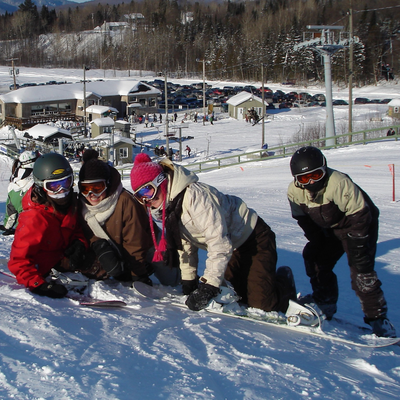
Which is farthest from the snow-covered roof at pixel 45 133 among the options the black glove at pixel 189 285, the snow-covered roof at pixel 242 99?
the black glove at pixel 189 285

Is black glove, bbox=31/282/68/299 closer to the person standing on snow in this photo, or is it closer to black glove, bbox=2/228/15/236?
the person standing on snow

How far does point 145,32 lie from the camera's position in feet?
325

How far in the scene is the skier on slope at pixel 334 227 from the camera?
3.82 meters

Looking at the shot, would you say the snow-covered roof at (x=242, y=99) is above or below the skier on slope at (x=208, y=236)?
above

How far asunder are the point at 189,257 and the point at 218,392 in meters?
1.50

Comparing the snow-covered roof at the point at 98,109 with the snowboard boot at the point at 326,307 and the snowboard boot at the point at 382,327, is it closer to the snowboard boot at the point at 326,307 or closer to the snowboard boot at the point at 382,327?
the snowboard boot at the point at 326,307

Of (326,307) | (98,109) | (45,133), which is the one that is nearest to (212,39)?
(98,109)

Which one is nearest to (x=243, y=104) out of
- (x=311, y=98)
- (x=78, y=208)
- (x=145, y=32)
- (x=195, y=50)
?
(x=311, y=98)

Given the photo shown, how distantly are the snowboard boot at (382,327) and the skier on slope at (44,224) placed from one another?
268cm

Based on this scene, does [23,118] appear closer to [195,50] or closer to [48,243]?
[48,243]

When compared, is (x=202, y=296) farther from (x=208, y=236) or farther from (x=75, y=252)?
(x=75, y=252)

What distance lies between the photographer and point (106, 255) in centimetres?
397

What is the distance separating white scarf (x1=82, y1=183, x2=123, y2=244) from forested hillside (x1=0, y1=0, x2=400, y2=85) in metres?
52.9

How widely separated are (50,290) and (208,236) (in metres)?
1.40
